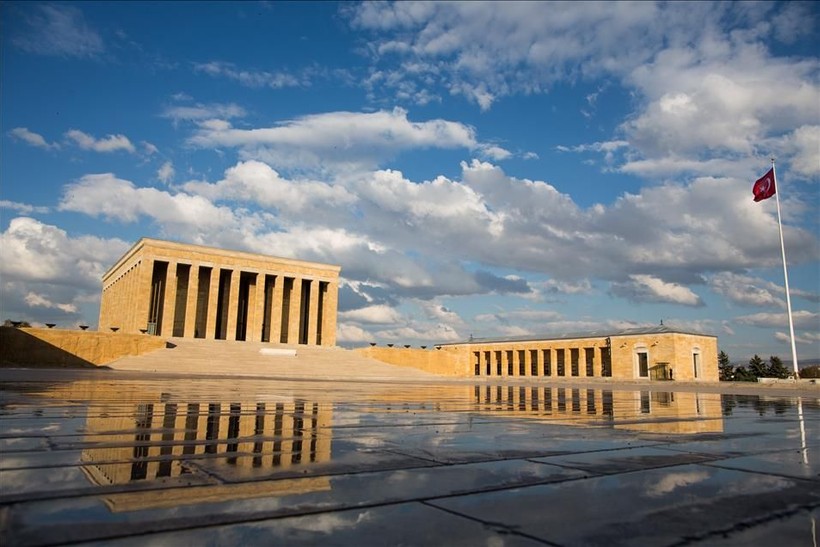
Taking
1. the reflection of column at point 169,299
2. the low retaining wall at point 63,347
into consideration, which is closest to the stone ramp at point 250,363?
the low retaining wall at point 63,347

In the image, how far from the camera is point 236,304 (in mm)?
61219

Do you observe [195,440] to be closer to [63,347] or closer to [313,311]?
[63,347]

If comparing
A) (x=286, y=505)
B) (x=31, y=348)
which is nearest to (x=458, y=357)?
(x=31, y=348)

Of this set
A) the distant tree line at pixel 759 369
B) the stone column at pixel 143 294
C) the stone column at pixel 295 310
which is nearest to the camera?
the stone column at pixel 143 294

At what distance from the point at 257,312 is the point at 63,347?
2433cm

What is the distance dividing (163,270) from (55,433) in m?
62.5

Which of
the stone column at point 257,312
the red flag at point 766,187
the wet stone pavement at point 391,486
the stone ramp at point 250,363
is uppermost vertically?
the red flag at point 766,187

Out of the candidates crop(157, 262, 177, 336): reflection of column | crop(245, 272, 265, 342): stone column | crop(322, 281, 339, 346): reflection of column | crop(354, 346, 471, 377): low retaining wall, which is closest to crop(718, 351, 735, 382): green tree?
crop(354, 346, 471, 377): low retaining wall

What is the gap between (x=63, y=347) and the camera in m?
40.0

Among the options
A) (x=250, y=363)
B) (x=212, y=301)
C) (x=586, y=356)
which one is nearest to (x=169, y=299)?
(x=212, y=301)

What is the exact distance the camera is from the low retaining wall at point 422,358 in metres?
59.6

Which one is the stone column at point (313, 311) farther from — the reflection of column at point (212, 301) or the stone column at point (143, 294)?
the stone column at point (143, 294)

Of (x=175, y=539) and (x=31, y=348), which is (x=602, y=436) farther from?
(x=31, y=348)

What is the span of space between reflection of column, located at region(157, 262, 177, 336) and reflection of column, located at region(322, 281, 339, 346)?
56.9 feet
